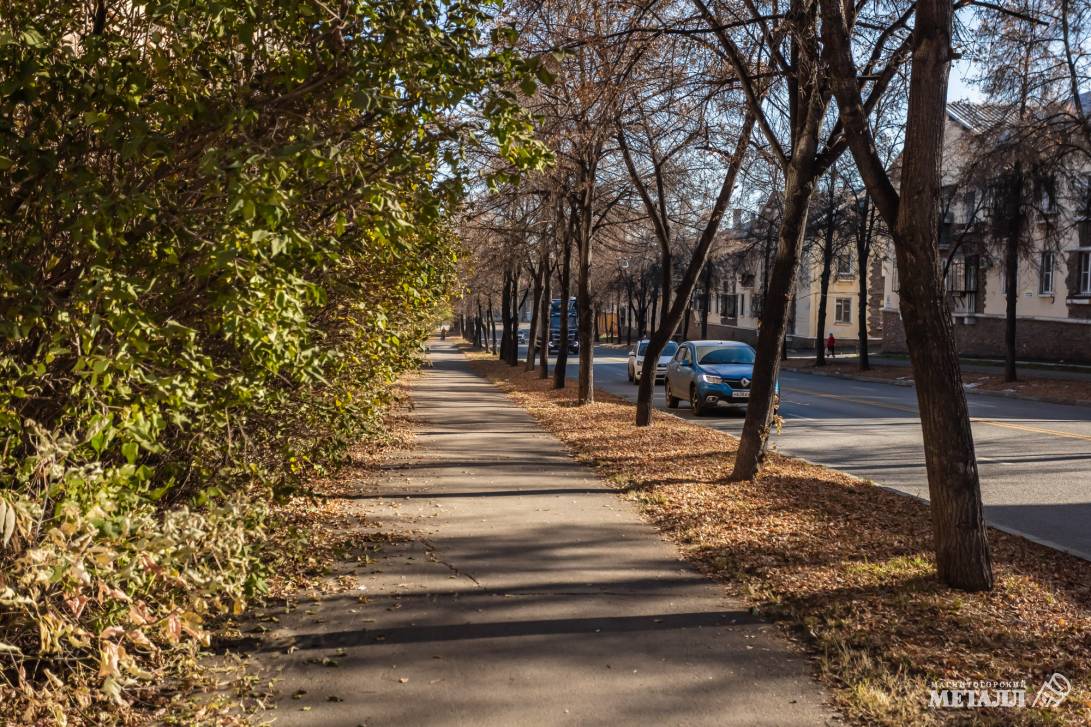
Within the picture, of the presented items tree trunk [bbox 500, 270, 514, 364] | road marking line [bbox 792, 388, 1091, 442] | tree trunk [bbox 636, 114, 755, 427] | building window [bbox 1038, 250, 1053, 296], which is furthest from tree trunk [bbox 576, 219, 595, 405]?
building window [bbox 1038, 250, 1053, 296]

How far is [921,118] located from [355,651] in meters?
4.93

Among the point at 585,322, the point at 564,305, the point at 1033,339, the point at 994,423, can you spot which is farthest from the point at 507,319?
the point at 994,423

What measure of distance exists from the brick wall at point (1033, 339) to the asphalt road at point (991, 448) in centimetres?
1621

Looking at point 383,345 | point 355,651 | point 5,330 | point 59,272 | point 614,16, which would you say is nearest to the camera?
point 5,330

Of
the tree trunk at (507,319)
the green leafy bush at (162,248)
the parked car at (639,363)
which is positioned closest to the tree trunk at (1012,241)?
the parked car at (639,363)

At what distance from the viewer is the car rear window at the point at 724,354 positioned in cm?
2189

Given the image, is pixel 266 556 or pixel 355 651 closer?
pixel 355 651

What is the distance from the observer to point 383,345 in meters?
7.36

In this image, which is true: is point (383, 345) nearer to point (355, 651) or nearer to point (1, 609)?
point (355, 651)

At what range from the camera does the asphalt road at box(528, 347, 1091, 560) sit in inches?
378

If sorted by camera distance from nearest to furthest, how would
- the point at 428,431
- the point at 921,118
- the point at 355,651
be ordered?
1. the point at 355,651
2. the point at 921,118
3. the point at 428,431

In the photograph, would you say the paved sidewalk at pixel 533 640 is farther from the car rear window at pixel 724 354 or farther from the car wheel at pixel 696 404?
the car rear window at pixel 724 354

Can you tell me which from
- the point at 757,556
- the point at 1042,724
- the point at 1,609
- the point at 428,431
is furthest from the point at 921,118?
the point at 428,431

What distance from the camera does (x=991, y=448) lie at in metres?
14.7
